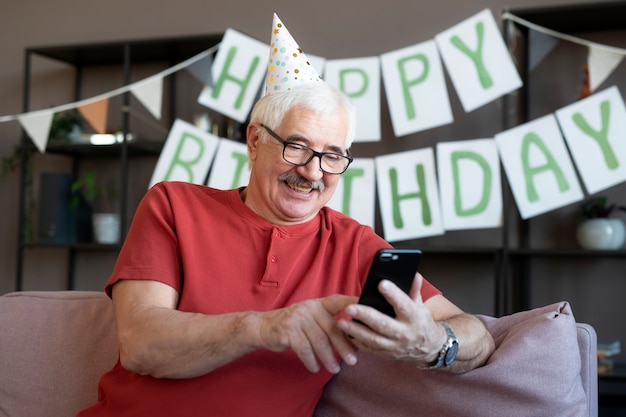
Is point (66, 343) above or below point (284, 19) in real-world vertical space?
below

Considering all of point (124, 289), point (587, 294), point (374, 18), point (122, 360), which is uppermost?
point (374, 18)

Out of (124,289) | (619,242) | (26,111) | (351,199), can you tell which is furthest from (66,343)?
(26,111)

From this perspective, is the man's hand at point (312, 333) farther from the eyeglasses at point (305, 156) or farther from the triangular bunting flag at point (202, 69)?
the triangular bunting flag at point (202, 69)

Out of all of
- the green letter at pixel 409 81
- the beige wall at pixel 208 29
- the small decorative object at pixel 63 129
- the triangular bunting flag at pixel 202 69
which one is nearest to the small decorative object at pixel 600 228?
the beige wall at pixel 208 29

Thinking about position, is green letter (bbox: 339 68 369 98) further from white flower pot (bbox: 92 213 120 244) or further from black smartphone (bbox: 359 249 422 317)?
black smartphone (bbox: 359 249 422 317)

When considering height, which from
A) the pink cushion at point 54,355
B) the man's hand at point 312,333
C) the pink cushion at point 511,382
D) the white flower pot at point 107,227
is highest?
the man's hand at point 312,333

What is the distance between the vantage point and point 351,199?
3225mm

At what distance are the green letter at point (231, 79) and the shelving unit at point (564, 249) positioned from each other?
41.8 inches

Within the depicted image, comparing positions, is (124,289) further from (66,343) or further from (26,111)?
(26,111)

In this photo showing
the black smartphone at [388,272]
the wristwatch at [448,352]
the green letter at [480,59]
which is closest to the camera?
the black smartphone at [388,272]

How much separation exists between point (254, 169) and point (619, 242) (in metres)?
1.82

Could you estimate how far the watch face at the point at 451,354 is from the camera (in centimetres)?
129

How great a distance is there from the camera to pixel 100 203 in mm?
3941

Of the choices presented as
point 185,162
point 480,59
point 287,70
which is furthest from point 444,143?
point 287,70
